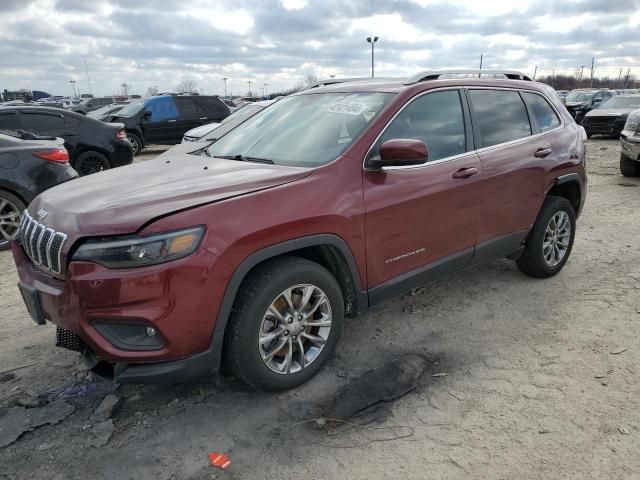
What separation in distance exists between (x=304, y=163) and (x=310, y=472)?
1750 millimetres

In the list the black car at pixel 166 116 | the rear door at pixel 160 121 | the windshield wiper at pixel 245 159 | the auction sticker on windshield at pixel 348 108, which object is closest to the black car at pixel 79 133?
the black car at pixel 166 116

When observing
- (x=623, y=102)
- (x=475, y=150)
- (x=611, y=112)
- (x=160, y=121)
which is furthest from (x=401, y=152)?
(x=623, y=102)

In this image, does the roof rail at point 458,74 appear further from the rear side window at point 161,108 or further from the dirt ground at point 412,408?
the rear side window at point 161,108

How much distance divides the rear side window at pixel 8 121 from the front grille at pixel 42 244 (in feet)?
23.4

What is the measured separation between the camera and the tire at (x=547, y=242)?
14.8ft

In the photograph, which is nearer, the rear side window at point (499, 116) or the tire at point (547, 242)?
the rear side window at point (499, 116)

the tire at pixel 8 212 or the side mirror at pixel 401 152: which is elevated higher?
the side mirror at pixel 401 152

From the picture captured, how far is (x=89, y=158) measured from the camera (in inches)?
388

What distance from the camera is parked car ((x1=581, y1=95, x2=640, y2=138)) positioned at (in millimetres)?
16828

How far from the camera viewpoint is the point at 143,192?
2791mm

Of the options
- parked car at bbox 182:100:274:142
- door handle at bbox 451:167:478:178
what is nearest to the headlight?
door handle at bbox 451:167:478:178

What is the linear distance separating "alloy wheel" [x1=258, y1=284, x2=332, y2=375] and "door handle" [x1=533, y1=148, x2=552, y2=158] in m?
2.41

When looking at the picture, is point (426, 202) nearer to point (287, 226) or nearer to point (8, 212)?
point (287, 226)

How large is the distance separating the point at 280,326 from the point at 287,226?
577 mm
